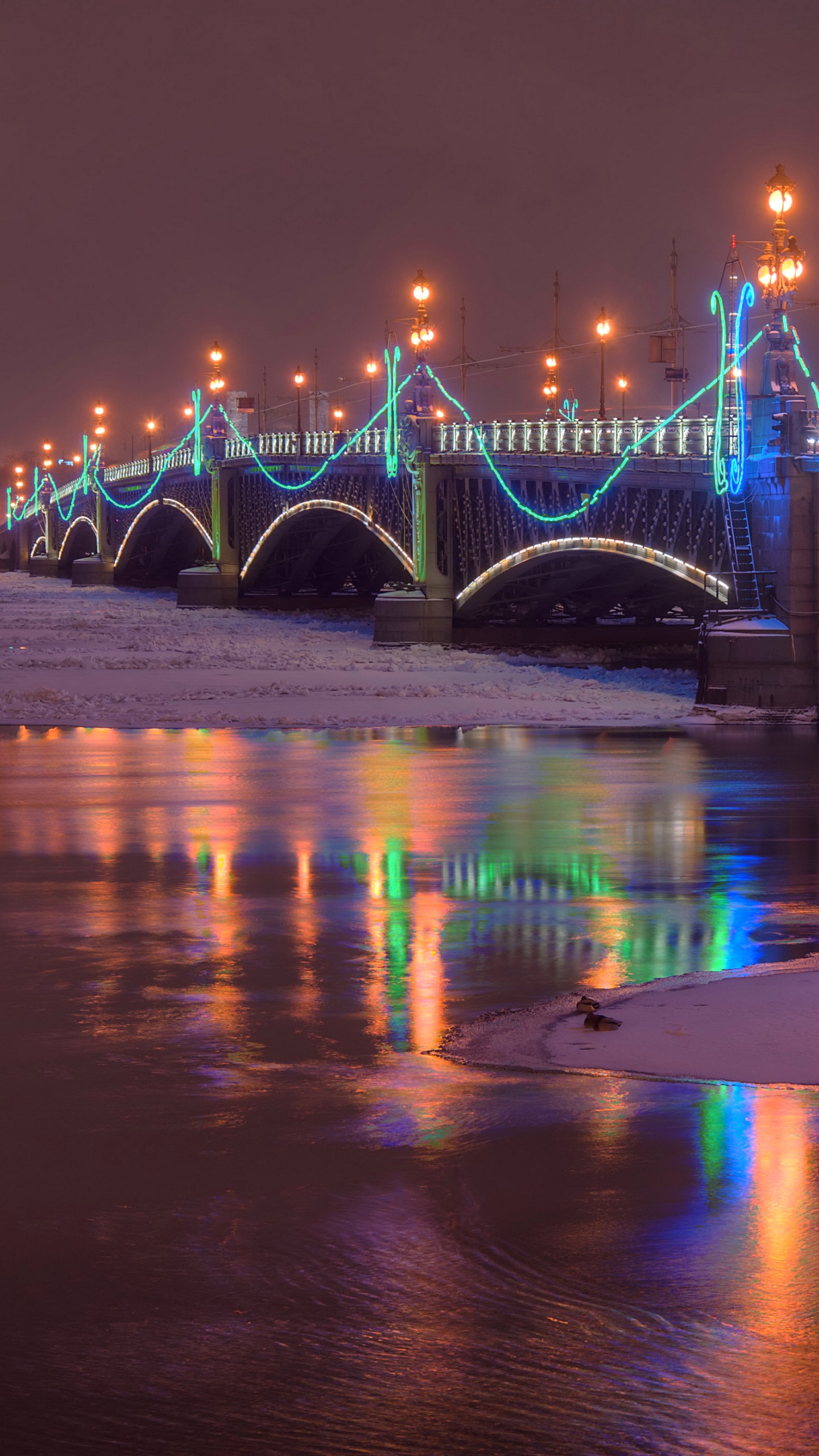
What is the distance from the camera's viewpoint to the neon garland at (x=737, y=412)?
38.6 meters

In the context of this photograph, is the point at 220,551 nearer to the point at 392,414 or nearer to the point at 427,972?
the point at 392,414

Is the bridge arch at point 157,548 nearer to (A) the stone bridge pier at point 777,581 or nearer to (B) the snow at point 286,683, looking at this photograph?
(B) the snow at point 286,683

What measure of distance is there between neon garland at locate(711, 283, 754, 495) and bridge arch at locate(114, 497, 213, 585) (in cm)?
8139

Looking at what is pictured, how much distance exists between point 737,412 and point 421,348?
2468cm

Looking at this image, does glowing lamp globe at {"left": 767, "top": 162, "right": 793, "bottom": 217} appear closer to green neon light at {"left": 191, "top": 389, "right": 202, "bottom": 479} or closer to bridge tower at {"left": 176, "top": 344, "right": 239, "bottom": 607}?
bridge tower at {"left": 176, "top": 344, "right": 239, "bottom": 607}

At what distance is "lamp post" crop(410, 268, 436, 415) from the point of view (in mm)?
62062

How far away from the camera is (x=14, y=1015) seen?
359 inches

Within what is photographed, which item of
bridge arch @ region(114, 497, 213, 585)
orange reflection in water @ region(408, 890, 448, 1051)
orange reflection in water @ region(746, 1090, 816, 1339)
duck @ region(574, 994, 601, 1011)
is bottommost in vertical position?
orange reflection in water @ region(746, 1090, 816, 1339)

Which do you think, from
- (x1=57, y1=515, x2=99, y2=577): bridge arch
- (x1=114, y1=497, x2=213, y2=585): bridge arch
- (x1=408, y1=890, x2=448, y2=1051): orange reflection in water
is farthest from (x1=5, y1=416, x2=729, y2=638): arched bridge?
(x1=57, y1=515, x2=99, y2=577): bridge arch

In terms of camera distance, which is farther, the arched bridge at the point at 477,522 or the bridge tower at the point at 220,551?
the bridge tower at the point at 220,551

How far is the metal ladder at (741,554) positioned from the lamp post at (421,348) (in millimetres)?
24907

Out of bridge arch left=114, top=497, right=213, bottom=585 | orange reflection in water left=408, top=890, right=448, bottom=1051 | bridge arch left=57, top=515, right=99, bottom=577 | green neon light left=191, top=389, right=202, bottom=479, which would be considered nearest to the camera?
orange reflection in water left=408, top=890, right=448, bottom=1051

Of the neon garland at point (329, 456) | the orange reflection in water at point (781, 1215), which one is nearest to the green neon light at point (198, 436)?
the neon garland at point (329, 456)

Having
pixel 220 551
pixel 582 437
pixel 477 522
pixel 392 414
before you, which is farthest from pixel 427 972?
pixel 220 551
